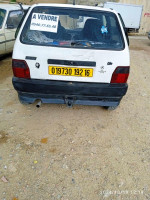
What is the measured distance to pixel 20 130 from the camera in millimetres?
2910

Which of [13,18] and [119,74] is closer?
[119,74]

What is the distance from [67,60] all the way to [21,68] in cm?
67

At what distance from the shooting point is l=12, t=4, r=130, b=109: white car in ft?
8.38

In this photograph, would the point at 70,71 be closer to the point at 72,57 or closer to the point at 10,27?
the point at 72,57

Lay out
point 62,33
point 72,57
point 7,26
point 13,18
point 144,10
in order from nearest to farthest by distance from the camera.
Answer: point 72,57
point 62,33
point 7,26
point 13,18
point 144,10

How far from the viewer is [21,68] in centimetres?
260

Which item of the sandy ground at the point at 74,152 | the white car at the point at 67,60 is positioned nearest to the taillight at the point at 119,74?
the white car at the point at 67,60

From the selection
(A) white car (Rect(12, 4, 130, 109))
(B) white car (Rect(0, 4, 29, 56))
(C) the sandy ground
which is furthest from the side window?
(A) white car (Rect(12, 4, 130, 109))

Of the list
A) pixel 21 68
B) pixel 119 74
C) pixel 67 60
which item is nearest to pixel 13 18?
pixel 21 68

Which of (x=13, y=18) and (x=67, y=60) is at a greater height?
(x=67, y=60)

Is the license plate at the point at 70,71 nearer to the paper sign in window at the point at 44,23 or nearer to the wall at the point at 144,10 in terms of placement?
the paper sign in window at the point at 44,23

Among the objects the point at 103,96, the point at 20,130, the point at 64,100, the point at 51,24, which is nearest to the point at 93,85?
the point at 103,96

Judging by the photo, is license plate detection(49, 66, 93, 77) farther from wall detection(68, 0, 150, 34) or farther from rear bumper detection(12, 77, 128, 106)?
wall detection(68, 0, 150, 34)

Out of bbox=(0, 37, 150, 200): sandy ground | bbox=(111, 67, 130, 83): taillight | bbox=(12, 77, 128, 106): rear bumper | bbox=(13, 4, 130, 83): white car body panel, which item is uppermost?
bbox=(13, 4, 130, 83): white car body panel
